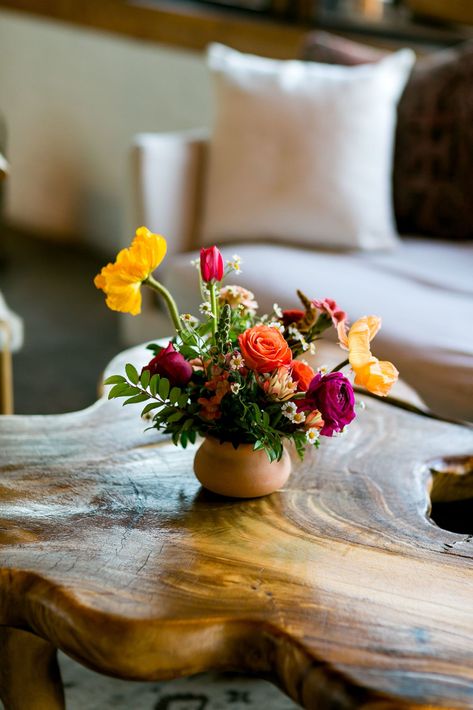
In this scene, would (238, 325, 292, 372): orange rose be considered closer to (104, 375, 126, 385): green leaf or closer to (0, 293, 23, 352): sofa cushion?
(104, 375, 126, 385): green leaf

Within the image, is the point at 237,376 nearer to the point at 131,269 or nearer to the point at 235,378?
the point at 235,378

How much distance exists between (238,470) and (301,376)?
0.16 metres

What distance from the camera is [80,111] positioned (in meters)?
4.25

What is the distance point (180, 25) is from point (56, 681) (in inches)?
121

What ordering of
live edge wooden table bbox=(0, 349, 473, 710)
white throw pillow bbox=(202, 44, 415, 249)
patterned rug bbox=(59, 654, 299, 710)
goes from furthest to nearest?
white throw pillow bbox=(202, 44, 415, 249), patterned rug bbox=(59, 654, 299, 710), live edge wooden table bbox=(0, 349, 473, 710)

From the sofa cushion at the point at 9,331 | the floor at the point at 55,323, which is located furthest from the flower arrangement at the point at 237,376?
the floor at the point at 55,323

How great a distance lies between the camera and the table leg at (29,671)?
50.2 inches

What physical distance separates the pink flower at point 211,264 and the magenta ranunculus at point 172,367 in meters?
0.11

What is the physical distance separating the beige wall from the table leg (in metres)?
2.80

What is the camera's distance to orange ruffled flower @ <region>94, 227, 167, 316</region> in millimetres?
1222

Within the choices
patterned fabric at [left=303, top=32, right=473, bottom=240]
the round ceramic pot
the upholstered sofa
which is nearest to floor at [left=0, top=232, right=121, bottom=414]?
the upholstered sofa

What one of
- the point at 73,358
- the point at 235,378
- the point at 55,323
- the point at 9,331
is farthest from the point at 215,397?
the point at 55,323

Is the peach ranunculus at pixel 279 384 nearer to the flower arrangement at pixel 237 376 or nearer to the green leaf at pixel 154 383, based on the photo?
the flower arrangement at pixel 237 376

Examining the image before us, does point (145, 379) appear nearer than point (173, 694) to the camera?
Yes
